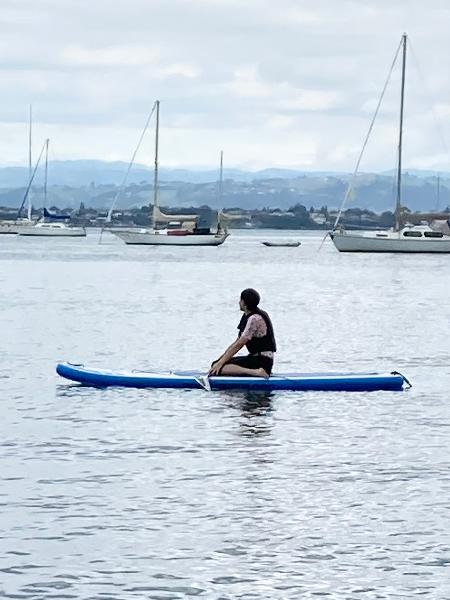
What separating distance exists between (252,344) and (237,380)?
106cm

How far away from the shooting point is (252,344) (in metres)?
27.6

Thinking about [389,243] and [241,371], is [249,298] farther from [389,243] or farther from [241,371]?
[389,243]

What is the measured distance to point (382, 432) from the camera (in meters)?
24.8

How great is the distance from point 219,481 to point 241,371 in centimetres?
A: 855

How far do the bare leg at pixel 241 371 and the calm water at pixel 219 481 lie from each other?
45cm

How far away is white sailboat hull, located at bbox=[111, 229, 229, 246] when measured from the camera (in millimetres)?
172500

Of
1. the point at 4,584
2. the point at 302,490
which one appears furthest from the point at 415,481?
the point at 4,584

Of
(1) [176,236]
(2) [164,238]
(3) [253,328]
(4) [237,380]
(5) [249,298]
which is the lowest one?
(2) [164,238]

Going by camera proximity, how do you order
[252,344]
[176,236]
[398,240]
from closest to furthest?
[252,344] < [398,240] < [176,236]

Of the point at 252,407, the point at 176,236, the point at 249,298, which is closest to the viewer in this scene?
the point at 249,298

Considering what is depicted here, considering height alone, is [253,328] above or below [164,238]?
above

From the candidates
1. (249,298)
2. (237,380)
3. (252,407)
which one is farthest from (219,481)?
(237,380)

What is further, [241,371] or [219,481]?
[241,371]

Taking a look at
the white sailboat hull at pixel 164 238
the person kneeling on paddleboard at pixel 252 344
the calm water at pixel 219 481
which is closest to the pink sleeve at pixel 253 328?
the person kneeling on paddleboard at pixel 252 344
